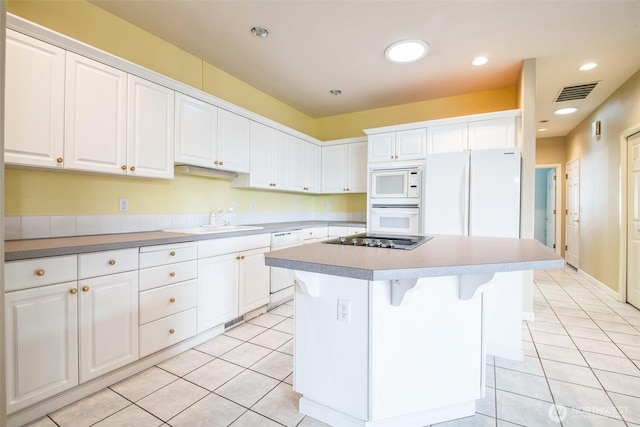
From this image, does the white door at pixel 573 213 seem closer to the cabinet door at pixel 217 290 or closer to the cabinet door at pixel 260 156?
the cabinet door at pixel 260 156

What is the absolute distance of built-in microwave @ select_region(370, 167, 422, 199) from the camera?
342 cm

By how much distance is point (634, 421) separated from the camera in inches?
59.6

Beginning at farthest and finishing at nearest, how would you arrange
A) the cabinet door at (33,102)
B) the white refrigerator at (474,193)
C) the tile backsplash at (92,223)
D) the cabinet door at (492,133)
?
the cabinet door at (492,133) < the white refrigerator at (474,193) < the tile backsplash at (92,223) < the cabinet door at (33,102)

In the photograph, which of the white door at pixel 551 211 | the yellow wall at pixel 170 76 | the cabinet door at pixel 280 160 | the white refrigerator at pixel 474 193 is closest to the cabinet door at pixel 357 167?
the yellow wall at pixel 170 76

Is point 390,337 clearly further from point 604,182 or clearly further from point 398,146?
point 604,182

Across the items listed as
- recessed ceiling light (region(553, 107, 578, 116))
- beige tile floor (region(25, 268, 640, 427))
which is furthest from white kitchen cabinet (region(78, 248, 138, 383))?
recessed ceiling light (region(553, 107, 578, 116))

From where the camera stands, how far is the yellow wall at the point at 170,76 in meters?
Answer: 1.90

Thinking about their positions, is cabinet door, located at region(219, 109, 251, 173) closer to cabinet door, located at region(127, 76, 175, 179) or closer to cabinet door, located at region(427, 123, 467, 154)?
cabinet door, located at region(127, 76, 175, 179)

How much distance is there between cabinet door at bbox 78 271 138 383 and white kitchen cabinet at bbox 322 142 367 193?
3071mm

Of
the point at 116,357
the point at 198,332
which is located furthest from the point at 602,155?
the point at 116,357

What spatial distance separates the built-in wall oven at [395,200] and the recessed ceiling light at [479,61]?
121 cm

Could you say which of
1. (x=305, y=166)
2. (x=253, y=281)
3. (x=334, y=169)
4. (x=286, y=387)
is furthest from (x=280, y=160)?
(x=286, y=387)

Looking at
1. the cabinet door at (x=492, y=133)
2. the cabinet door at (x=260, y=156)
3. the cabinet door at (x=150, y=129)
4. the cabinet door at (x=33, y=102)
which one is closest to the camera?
the cabinet door at (x=33, y=102)

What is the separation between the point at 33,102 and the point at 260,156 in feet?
6.46
